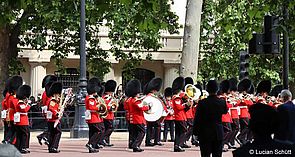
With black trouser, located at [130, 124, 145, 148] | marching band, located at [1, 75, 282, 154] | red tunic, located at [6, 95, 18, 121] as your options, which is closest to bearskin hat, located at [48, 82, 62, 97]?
marching band, located at [1, 75, 282, 154]

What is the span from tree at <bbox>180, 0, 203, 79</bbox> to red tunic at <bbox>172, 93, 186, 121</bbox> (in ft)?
12.4

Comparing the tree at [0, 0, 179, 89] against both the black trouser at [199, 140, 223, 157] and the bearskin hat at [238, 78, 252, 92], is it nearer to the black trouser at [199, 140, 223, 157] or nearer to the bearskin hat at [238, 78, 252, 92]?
the bearskin hat at [238, 78, 252, 92]

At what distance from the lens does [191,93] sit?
17.3 m

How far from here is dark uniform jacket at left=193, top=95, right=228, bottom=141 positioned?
1056cm

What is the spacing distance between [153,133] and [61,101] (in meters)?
3.70

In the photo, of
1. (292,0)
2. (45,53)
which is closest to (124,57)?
(45,53)

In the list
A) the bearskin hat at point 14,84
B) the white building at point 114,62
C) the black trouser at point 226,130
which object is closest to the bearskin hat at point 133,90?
the black trouser at point 226,130

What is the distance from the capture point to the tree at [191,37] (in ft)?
67.6

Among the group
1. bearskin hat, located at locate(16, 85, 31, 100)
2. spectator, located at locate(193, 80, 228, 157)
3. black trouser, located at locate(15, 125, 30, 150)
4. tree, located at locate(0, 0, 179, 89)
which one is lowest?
black trouser, located at locate(15, 125, 30, 150)

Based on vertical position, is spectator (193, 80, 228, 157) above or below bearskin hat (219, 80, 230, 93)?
below

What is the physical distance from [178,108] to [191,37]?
14.3ft

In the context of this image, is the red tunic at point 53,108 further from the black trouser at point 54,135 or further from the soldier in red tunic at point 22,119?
the soldier in red tunic at point 22,119

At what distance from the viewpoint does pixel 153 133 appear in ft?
62.5

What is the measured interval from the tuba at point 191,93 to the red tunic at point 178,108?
0.22 metres
